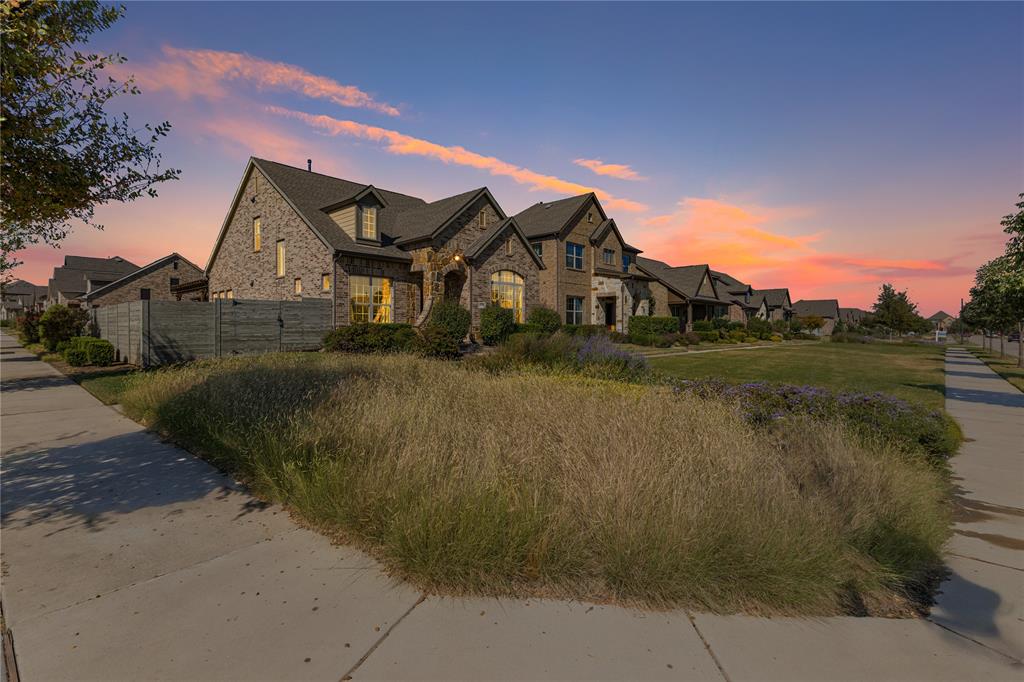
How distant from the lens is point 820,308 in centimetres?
8656

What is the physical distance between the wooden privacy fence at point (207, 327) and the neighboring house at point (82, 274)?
128ft

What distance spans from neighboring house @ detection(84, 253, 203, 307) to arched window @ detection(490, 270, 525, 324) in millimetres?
30187

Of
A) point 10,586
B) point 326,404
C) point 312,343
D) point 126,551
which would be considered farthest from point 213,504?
point 312,343

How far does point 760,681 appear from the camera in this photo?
241cm

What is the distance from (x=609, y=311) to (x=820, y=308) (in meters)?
74.2

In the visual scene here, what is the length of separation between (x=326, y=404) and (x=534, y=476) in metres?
3.94

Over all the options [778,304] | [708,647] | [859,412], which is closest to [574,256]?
[859,412]

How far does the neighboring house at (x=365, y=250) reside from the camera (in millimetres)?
20797

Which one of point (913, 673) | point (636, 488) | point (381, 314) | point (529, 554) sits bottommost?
point (913, 673)

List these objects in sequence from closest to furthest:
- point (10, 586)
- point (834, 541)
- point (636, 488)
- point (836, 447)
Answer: point (10, 586), point (834, 541), point (636, 488), point (836, 447)

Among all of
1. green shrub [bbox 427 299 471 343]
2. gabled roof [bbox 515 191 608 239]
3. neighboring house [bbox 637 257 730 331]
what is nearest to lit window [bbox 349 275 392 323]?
green shrub [bbox 427 299 471 343]

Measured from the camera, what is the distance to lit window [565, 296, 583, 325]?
30.5 metres

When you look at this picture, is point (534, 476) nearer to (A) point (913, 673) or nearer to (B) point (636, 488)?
(B) point (636, 488)

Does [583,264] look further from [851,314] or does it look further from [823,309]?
[851,314]
